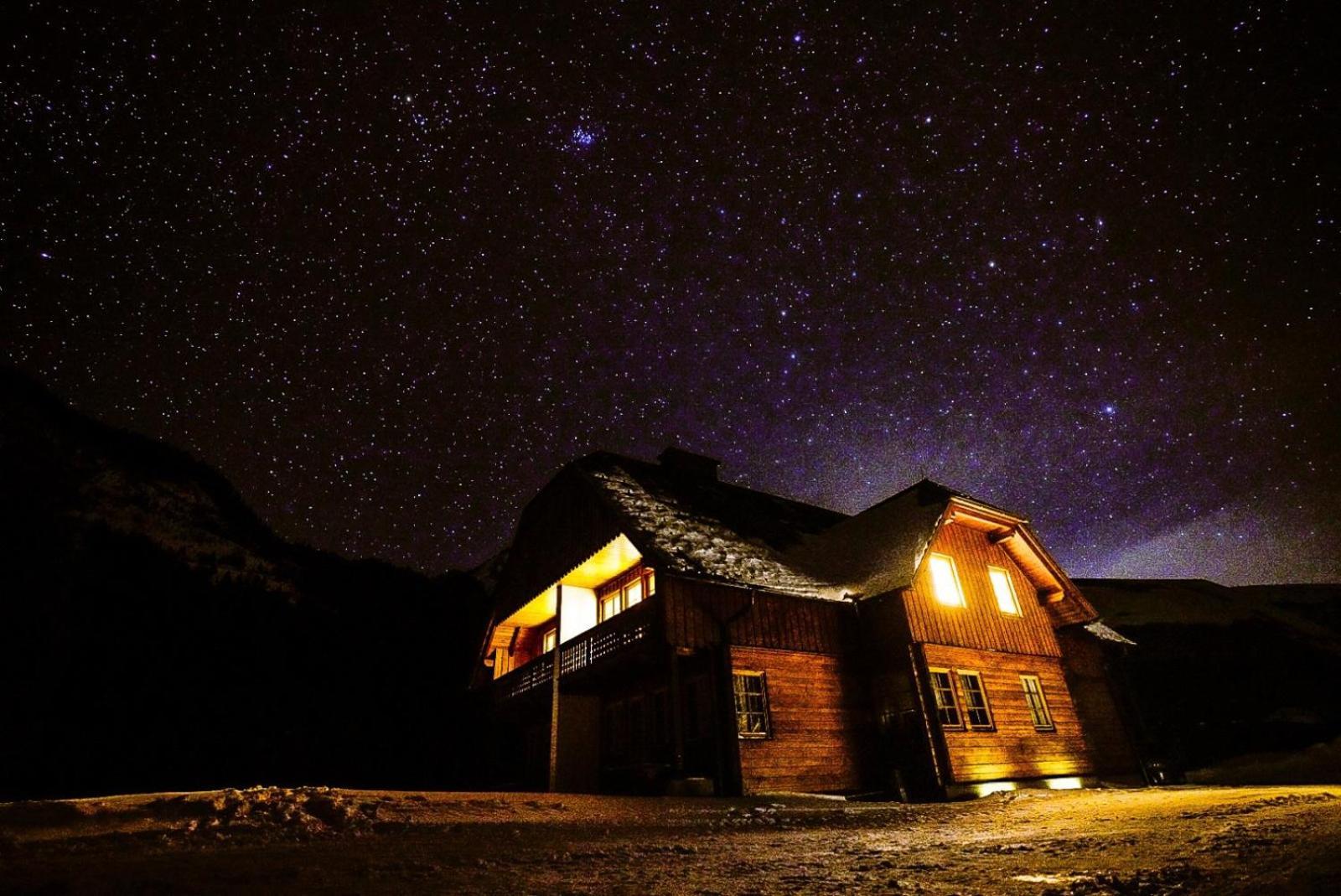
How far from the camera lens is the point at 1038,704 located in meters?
18.7

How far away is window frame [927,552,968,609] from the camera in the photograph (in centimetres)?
1805

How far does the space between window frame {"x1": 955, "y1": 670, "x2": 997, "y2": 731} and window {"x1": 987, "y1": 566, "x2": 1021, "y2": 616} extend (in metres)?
3.19

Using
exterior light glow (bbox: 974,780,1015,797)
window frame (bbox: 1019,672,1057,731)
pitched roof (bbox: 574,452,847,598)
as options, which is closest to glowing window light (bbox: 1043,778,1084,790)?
window frame (bbox: 1019,672,1057,731)

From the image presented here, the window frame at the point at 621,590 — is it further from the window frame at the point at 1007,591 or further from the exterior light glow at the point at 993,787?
the window frame at the point at 1007,591

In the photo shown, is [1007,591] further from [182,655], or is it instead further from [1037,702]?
[182,655]

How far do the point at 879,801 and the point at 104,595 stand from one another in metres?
37.1

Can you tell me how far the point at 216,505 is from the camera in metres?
52.6

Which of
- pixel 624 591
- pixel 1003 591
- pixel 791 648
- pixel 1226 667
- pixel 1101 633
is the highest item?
pixel 624 591

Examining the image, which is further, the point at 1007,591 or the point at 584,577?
the point at 584,577

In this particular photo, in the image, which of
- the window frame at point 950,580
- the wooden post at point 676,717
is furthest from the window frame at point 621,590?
the window frame at point 950,580

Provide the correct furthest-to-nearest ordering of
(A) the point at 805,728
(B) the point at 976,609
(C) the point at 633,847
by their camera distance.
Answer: (B) the point at 976,609 < (A) the point at 805,728 < (C) the point at 633,847

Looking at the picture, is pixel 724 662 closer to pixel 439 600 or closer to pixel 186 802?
pixel 186 802

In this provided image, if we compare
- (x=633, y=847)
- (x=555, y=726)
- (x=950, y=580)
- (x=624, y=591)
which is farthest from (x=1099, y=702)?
(x=633, y=847)

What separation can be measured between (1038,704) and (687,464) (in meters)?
14.1
